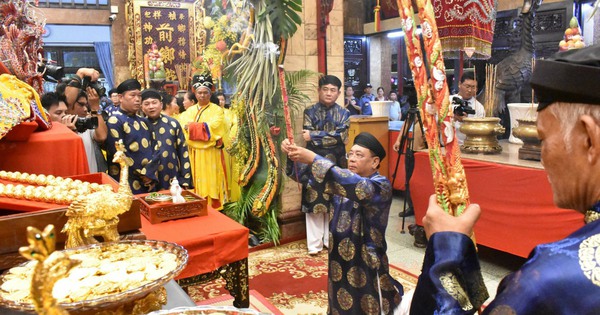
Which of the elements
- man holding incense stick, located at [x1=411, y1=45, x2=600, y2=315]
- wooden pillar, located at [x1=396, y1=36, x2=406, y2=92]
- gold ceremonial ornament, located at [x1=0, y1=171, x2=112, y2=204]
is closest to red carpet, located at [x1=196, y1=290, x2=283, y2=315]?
gold ceremonial ornament, located at [x1=0, y1=171, x2=112, y2=204]

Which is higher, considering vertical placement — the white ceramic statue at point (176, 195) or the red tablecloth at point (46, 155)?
the red tablecloth at point (46, 155)

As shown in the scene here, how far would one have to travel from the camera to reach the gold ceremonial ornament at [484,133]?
3746mm

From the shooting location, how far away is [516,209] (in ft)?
10.8

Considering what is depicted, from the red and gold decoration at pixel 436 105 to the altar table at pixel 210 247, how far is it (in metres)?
1.12

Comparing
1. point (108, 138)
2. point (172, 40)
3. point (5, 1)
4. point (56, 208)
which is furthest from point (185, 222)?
point (172, 40)

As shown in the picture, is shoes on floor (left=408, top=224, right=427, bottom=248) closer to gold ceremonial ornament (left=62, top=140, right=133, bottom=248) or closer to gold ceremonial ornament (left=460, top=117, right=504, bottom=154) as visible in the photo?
gold ceremonial ornament (left=460, top=117, right=504, bottom=154)

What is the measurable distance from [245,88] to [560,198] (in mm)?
3353

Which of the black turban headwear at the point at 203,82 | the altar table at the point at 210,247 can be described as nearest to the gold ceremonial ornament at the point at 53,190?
the altar table at the point at 210,247

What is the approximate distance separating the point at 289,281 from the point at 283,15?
1983mm

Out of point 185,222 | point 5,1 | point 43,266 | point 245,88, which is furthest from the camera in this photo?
point 245,88

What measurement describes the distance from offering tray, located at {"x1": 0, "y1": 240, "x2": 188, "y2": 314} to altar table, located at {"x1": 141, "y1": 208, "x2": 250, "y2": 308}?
0.65m

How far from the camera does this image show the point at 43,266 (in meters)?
0.50

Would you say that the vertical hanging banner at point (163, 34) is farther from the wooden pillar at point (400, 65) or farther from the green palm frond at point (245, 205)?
the green palm frond at point (245, 205)

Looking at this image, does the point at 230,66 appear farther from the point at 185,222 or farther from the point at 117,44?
the point at 117,44
